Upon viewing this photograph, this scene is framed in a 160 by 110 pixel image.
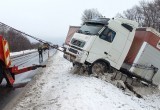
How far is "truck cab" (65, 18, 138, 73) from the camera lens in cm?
1555

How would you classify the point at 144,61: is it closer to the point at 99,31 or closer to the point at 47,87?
the point at 99,31

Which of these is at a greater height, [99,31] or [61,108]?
[99,31]

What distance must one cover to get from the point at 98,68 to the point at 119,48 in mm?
1463

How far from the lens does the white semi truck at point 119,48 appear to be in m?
15.7

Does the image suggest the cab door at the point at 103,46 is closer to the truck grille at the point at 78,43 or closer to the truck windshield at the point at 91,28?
the truck windshield at the point at 91,28

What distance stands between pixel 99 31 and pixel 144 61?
283 cm

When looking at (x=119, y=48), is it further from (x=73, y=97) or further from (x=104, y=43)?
(x=73, y=97)

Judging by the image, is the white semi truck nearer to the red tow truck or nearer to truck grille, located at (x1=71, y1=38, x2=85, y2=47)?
truck grille, located at (x1=71, y1=38, x2=85, y2=47)

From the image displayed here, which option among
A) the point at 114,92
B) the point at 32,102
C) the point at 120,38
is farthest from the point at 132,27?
the point at 32,102

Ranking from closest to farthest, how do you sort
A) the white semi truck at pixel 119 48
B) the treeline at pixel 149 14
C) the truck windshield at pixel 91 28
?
the white semi truck at pixel 119 48 → the truck windshield at pixel 91 28 → the treeline at pixel 149 14

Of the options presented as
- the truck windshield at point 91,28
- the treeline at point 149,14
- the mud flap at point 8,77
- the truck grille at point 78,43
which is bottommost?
the treeline at point 149,14

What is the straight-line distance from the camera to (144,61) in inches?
644

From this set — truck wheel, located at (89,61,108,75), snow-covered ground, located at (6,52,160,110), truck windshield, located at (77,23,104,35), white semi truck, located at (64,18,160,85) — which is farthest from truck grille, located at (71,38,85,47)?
snow-covered ground, located at (6,52,160,110)

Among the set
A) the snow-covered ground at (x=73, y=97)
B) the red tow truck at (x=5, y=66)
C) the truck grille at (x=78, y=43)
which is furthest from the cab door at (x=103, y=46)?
the red tow truck at (x=5, y=66)
